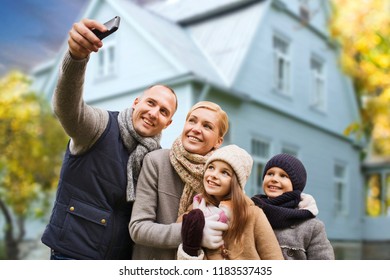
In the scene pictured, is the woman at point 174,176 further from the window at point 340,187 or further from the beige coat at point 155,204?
the window at point 340,187

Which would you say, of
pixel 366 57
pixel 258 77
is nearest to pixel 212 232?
pixel 366 57

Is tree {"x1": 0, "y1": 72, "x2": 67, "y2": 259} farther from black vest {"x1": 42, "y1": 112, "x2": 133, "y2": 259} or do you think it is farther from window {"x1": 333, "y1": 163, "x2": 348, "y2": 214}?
black vest {"x1": 42, "y1": 112, "x2": 133, "y2": 259}

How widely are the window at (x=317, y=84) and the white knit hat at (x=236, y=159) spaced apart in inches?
149

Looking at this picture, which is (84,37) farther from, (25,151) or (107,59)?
(25,151)

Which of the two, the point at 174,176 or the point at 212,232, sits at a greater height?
the point at 174,176

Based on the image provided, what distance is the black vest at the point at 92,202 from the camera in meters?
1.05

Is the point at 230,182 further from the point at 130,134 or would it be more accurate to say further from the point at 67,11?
the point at 67,11

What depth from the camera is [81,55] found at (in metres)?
0.96

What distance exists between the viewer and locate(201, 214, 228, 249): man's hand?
3.19ft

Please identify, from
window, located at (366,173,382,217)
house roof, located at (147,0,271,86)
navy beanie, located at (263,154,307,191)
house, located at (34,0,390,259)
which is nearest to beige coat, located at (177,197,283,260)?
navy beanie, located at (263,154,307,191)

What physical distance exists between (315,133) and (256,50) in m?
0.86

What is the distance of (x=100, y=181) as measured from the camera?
1.05 m

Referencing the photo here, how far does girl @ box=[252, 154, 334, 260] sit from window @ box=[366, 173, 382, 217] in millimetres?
4261

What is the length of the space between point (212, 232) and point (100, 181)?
225mm
